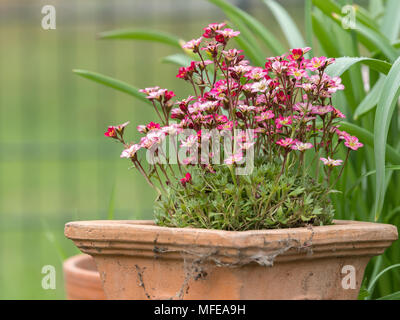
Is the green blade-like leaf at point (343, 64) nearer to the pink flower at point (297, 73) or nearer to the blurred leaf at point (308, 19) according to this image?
the pink flower at point (297, 73)

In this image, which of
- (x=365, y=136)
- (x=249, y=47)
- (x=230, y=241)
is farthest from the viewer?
(x=249, y=47)

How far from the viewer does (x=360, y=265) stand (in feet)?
3.72

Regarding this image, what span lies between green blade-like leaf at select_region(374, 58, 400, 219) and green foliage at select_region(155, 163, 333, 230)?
124 mm

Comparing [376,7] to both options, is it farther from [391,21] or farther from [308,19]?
[308,19]

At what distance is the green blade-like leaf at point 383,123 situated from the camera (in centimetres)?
105

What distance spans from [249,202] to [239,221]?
0.05 meters

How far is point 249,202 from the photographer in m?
1.07

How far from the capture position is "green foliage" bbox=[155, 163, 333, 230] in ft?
3.51

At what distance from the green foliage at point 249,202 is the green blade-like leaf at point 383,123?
0.41 ft

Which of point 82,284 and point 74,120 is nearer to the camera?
point 82,284

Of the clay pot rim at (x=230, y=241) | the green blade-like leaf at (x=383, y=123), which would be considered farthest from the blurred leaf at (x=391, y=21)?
the clay pot rim at (x=230, y=241)

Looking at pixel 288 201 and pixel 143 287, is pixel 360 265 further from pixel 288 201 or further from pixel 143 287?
pixel 143 287

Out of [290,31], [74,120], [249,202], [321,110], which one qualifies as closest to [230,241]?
[249,202]

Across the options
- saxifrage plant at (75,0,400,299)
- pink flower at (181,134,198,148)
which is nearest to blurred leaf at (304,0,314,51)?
saxifrage plant at (75,0,400,299)
